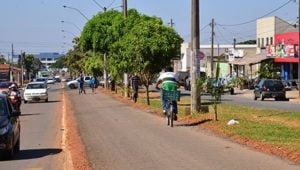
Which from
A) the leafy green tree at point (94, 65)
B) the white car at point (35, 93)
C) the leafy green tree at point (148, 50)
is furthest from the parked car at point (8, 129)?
the leafy green tree at point (94, 65)

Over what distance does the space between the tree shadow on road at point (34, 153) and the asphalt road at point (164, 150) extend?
34.8 inches

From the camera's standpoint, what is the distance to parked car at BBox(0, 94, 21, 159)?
46.9ft

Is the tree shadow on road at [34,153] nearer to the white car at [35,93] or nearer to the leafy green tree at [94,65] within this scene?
the white car at [35,93]

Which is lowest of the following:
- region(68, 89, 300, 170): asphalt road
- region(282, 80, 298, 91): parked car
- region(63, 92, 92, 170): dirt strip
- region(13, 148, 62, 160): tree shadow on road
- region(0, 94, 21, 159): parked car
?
region(13, 148, 62, 160): tree shadow on road

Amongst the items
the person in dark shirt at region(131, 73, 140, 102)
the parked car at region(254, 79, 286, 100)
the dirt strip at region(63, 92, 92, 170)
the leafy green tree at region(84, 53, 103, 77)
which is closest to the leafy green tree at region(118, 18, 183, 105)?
the person in dark shirt at region(131, 73, 140, 102)

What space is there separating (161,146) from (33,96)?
33.1 meters

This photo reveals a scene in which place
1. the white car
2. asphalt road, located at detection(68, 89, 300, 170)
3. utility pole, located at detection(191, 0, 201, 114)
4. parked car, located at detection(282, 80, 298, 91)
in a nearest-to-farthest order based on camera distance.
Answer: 1. asphalt road, located at detection(68, 89, 300, 170)
2. utility pole, located at detection(191, 0, 201, 114)
3. the white car
4. parked car, located at detection(282, 80, 298, 91)

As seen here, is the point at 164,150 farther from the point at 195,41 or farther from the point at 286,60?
the point at 286,60

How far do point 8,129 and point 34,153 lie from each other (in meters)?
1.89

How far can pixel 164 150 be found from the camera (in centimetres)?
1507

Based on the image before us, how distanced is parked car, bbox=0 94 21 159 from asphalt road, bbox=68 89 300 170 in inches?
69.7

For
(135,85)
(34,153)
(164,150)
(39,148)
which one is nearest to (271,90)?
(135,85)

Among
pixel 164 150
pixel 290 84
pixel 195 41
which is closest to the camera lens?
pixel 164 150

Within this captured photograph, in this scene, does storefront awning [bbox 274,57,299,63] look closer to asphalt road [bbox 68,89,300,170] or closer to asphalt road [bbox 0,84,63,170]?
asphalt road [bbox 0,84,63,170]
